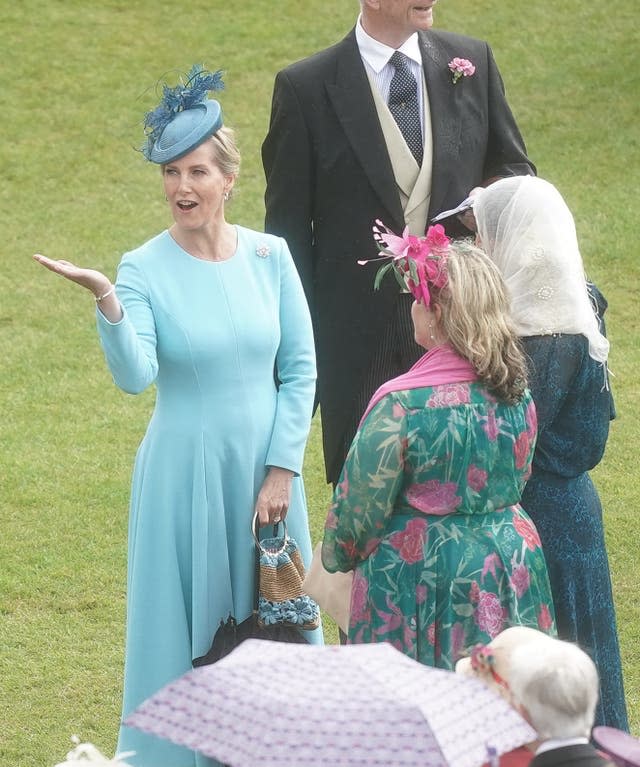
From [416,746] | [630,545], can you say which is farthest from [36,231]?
[416,746]

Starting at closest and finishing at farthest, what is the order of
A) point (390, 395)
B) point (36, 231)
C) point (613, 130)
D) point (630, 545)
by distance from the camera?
point (390, 395) < point (630, 545) < point (36, 231) < point (613, 130)

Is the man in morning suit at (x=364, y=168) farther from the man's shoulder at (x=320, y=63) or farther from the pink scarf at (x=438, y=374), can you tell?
the pink scarf at (x=438, y=374)

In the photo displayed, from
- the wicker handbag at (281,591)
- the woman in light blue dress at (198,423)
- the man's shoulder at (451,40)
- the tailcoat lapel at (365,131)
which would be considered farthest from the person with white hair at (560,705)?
the man's shoulder at (451,40)

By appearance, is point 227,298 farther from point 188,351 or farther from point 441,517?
point 441,517

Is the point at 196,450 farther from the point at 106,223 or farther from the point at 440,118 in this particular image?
the point at 106,223

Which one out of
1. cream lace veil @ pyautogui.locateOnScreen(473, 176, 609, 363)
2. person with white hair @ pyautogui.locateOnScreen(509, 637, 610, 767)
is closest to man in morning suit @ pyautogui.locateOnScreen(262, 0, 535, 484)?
cream lace veil @ pyautogui.locateOnScreen(473, 176, 609, 363)

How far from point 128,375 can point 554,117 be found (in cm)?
849

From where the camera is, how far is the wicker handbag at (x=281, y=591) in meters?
4.22

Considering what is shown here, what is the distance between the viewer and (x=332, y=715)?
95.4 inches

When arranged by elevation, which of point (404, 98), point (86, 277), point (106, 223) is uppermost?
point (106, 223)

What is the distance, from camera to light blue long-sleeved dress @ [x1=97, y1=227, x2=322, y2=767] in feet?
13.7

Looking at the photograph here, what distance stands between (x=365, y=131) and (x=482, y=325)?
1713mm

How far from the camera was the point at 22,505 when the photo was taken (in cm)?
684

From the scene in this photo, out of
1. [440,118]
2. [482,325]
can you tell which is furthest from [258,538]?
[440,118]
